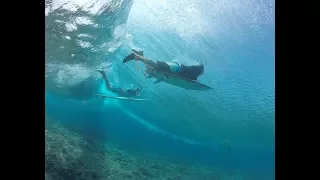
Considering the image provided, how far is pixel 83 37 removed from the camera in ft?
9.75

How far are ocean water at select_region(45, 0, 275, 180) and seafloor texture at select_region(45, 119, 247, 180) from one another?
0.08 meters

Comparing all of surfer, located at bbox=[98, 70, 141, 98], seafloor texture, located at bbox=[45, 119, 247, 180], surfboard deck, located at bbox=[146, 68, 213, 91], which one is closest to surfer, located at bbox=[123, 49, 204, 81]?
surfboard deck, located at bbox=[146, 68, 213, 91]

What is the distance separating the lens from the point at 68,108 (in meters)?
3.04

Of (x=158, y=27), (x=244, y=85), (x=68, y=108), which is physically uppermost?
(x=158, y=27)

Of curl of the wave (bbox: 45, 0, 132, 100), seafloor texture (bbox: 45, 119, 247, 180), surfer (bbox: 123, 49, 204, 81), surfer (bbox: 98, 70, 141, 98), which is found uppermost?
curl of the wave (bbox: 45, 0, 132, 100)

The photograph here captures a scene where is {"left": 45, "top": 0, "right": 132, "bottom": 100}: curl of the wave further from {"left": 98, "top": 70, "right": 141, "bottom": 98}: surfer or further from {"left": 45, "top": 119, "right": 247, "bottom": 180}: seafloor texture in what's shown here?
{"left": 45, "top": 119, "right": 247, "bottom": 180}: seafloor texture

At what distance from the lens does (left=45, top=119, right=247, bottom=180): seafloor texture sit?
2697mm

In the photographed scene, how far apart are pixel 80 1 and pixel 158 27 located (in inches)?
33.9

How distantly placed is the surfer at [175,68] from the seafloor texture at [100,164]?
3.07 feet

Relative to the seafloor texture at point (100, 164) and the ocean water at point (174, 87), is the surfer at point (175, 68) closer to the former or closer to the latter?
the ocean water at point (174, 87)
